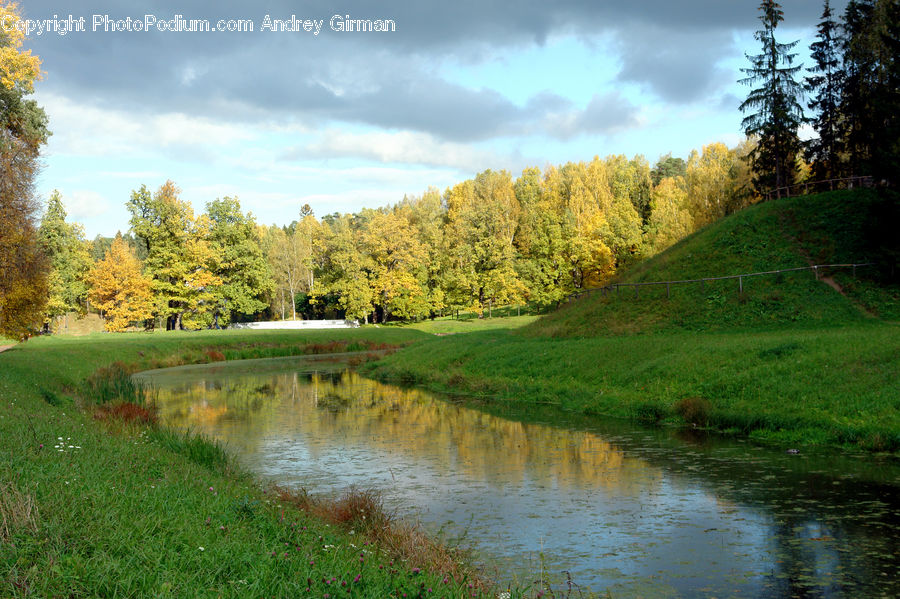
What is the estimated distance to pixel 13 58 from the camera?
32.7 metres

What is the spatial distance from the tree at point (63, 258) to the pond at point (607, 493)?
6199cm

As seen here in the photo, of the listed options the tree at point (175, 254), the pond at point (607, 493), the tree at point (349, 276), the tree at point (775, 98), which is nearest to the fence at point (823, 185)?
the tree at point (775, 98)

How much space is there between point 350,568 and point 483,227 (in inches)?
3701

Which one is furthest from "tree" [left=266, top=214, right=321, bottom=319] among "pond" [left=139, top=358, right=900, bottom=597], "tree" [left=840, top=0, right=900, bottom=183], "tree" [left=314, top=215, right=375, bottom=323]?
"pond" [left=139, top=358, right=900, bottom=597]

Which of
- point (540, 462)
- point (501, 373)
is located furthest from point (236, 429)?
point (501, 373)

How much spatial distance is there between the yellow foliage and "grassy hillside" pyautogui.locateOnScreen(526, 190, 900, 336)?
30.9m

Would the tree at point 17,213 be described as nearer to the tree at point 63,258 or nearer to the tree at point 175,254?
the tree at point 63,258

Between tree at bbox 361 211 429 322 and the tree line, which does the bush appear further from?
tree at bbox 361 211 429 322

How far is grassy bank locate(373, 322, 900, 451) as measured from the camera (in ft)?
68.8

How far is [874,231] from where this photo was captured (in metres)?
43.0

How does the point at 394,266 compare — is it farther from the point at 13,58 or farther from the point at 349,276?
the point at 13,58

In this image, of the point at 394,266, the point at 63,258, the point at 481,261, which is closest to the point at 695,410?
the point at 394,266

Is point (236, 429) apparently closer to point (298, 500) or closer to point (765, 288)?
point (298, 500)

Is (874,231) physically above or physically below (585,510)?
above
